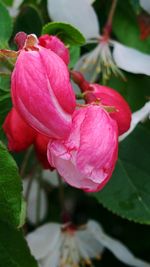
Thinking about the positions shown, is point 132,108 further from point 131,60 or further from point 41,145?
point 41,145

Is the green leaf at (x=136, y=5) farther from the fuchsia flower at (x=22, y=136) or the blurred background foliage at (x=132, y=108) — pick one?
the fuchsia flower at (x=22, y=136)

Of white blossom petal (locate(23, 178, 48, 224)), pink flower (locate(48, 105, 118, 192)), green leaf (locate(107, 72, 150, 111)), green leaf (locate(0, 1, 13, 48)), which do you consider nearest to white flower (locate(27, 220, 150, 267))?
white blossom petal (locate(23, 178, 48, 224))

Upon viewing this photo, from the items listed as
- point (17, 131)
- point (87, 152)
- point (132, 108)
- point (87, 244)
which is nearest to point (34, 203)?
point (87, 244)

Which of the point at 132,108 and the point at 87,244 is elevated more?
the point at 132,108

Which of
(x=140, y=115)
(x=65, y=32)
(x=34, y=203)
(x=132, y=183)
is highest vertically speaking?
(x=65, y=32)

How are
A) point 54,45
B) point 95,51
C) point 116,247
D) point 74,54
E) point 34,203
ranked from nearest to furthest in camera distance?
point 54,45 < point 74,54 < point 95,51 < point 116,247 < point 34,203

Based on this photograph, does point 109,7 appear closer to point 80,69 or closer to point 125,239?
point 80,69

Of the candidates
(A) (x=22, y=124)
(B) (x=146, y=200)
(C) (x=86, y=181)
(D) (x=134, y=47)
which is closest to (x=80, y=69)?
(D) (x=134, y=47)
